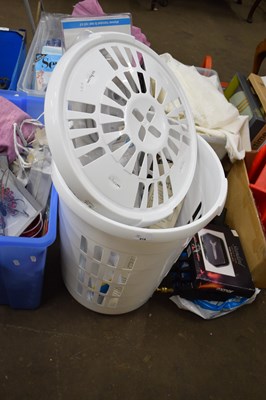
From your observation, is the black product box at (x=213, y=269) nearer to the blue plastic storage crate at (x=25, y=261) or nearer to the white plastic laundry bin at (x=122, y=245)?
the white plastic laundry bin at (x=122, y=245)

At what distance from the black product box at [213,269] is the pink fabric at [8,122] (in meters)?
0.67

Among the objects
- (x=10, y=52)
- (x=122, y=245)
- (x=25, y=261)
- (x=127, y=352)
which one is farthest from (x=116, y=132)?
(x=10, y=52)

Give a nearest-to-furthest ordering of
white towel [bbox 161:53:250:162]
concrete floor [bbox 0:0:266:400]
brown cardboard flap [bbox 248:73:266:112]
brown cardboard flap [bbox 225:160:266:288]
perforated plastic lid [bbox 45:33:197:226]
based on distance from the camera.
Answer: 1. perforated plastic lid [bbox 45:33:197:226]
2. concrete floor [bbox 0:0:266:400]
3. brown cardboard flap [bbox 225:160:266:288]
4. white towel [bbox 161:53:250:162]
5. brown cardboard flap [bbox 248:73:266:112]

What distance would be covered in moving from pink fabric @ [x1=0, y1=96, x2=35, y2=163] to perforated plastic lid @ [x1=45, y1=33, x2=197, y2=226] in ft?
1.25

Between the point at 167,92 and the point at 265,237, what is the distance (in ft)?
2.22

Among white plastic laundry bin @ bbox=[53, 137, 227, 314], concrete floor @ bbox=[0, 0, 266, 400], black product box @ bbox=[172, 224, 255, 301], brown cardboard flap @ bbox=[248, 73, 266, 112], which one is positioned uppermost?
brown cardboard flap @ bbox=[248, 73, 266, 112]

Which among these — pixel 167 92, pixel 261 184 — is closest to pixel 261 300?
pixel 261 184

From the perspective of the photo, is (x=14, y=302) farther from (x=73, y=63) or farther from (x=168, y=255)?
(x=73, y=63)

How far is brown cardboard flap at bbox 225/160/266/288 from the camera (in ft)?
3.76

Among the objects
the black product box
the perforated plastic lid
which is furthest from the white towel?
the perforated plastic lid

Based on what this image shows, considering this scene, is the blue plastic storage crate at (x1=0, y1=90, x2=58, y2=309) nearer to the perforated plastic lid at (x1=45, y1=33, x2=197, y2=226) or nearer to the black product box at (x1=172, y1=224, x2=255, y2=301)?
the perforated plastic lid at (x1=45, y1=33, x2=197, y2=226)

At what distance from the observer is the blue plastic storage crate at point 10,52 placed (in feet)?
4.34

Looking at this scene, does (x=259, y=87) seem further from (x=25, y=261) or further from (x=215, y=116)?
(x=25, y=261)

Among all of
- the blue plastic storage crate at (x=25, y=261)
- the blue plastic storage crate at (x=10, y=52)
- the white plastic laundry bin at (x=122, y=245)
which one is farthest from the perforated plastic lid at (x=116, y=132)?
the blue plastic storage crate at (x=10, y=52)
